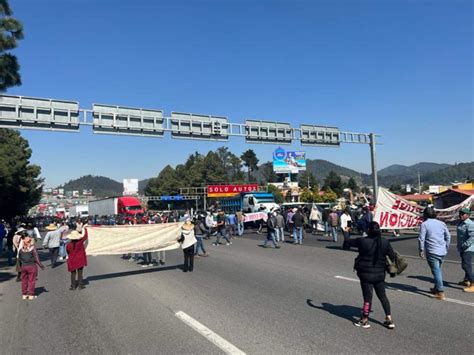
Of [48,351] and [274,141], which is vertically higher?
[274,141]

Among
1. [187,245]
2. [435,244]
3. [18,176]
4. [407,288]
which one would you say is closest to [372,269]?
[435,244]

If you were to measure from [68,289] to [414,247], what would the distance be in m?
13.1

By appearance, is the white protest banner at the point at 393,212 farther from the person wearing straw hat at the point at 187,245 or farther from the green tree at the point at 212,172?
the green tree at the point at 212,172

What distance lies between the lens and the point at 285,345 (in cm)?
Result: 552

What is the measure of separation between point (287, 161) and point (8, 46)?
64356 mm

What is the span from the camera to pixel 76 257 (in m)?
10.6

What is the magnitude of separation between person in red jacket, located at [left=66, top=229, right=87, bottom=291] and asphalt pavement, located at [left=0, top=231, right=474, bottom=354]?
43 centimetres

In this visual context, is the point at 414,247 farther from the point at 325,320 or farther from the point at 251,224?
the point at 251,224

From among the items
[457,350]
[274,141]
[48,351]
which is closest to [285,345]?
[457,350]

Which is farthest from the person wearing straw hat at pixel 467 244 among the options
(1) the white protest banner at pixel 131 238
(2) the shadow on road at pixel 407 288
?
(1) the white protest banner at pixel 131 238

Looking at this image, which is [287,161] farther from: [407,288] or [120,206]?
[407,288]

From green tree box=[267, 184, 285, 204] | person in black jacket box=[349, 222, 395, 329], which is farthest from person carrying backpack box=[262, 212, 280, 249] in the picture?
green tree box=[267, 184, 285, 204]

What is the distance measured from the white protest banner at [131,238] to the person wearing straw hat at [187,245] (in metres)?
0.42

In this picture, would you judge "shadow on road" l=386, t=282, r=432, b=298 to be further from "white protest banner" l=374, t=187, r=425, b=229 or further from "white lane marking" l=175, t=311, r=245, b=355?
"white protest banner" l=374, t=187, r=425, b=229
